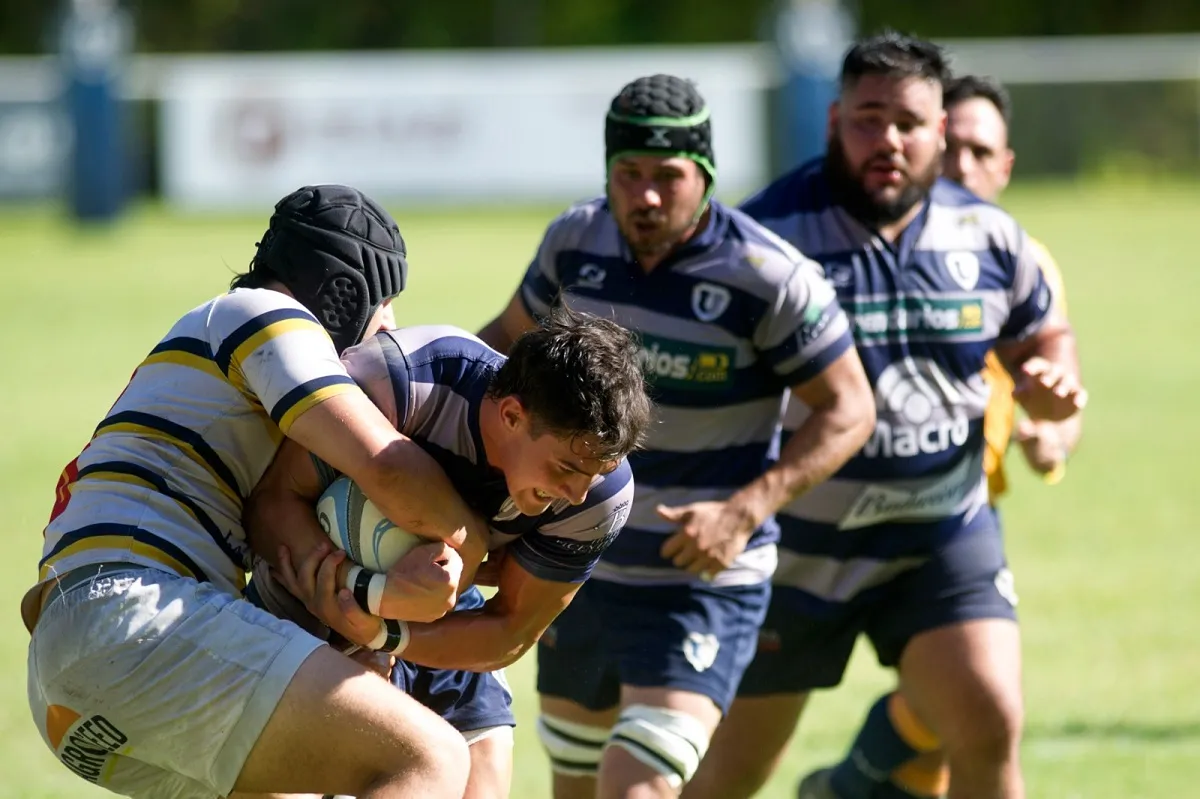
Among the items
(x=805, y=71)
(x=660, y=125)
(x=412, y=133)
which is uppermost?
(x=660, y=125)

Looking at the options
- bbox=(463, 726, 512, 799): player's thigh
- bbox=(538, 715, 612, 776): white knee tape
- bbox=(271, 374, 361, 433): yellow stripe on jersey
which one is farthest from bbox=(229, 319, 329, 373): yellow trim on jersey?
bbox=(538, 715, 612, 776): white knee tape

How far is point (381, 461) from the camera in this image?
11.5 ft

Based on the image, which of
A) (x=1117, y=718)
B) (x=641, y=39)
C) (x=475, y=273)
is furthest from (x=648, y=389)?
(x=641, y=39)

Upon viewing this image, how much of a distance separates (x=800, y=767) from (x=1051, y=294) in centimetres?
201

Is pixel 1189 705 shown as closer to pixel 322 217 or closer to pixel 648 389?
pixel 648 389

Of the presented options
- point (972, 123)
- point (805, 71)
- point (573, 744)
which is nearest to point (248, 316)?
point (573, 744)

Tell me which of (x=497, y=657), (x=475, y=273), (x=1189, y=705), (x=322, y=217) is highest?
(x=322, y=217)

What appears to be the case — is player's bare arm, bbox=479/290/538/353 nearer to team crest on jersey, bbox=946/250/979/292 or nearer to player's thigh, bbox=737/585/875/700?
player's thigh, bbox=737/585/875/700

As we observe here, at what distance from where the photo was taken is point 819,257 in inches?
216

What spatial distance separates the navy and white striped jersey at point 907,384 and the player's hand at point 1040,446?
0.29m

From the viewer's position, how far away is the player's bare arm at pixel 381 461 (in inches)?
138

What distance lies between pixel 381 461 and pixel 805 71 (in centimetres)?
2392

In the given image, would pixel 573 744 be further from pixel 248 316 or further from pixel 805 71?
pixel 805 71

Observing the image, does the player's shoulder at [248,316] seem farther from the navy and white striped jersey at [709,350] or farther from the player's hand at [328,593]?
the navy and white striped jersey at [709,350]
